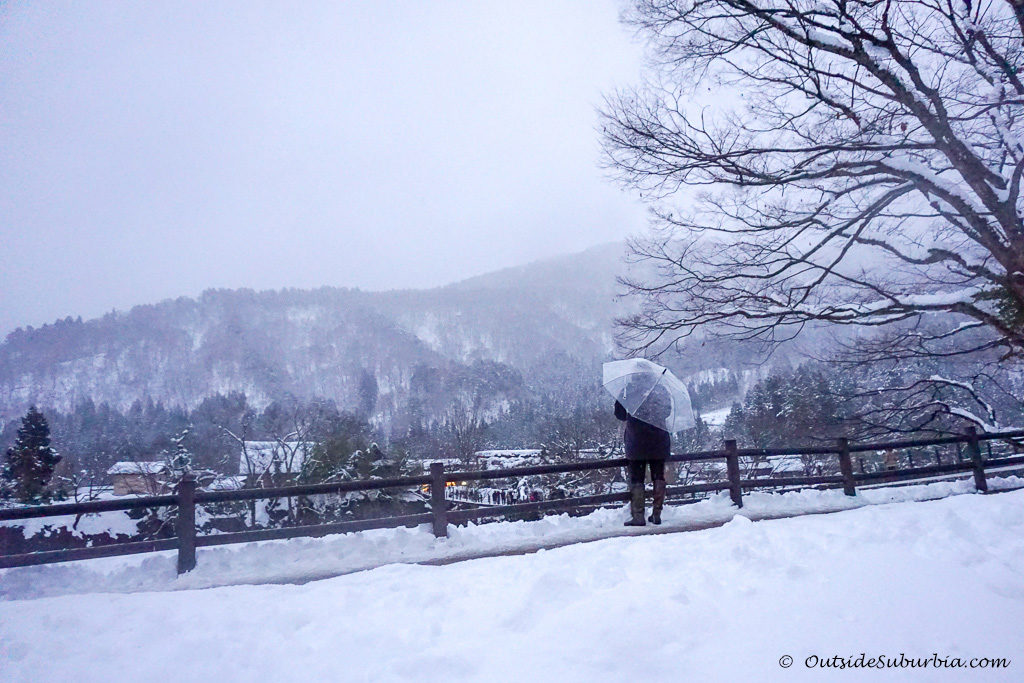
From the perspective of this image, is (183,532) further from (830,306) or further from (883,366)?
(883,366)

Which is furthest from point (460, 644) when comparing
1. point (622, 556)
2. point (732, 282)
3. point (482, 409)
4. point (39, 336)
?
point (39, 336)

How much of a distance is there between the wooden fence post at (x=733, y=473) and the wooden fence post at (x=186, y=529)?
766cm

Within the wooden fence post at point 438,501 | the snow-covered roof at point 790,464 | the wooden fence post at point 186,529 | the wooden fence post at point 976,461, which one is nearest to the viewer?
the wooden fence post at point 186,529

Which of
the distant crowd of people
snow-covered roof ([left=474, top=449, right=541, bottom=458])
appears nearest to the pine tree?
the distant crowd of people

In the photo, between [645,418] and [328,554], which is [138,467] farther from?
[645,418]

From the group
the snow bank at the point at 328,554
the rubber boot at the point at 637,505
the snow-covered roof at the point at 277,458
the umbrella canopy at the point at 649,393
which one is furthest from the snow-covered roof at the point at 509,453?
the umbrella canopy at the point at 649,393

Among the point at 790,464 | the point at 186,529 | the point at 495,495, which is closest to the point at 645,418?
the point at 186,529

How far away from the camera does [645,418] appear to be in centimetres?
769

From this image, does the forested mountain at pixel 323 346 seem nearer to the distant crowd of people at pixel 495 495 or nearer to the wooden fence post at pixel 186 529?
the wooden fence post at pixel 186 529

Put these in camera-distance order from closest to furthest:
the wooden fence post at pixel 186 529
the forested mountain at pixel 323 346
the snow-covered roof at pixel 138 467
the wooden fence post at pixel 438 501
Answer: the wooden fence post at pixel 186 529 → the wooden fence post at pixel 438 501 → the snow-covered roof at pixel 138 467 → the forested mountain at pixel 323 346

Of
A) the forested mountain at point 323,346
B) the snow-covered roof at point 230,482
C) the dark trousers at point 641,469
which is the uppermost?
the forested mountain at point 323,346

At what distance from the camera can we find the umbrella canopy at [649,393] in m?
7.71

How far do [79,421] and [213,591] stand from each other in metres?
33.9

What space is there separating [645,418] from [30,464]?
2074cm
